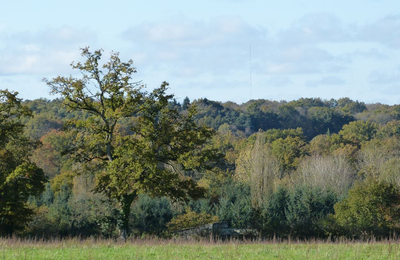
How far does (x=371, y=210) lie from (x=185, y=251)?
1893 cm

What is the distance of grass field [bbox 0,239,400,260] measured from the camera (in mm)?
15734

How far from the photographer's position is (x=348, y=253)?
16.6 m

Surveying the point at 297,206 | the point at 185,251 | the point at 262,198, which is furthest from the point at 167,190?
the point at 262,198

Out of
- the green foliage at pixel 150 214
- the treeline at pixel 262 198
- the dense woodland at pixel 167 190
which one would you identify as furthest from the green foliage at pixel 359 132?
the green foliage at pixel 150 214

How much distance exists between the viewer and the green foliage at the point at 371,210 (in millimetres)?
32250

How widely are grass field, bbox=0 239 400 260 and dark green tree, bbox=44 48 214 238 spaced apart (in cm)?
1034

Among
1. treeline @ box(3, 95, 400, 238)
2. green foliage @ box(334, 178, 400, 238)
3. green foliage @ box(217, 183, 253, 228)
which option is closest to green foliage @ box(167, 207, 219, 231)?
treeline @ box(3, 95, 400, 238)

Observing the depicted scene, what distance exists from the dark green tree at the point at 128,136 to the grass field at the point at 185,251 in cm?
1034

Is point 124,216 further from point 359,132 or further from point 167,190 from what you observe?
point 359,132

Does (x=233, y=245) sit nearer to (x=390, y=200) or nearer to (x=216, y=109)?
(x=390, y=200)

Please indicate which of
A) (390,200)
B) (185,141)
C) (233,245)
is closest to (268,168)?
(390,200)

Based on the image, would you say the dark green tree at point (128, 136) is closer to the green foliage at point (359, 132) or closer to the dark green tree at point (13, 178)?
the dark green tree at point (13, 178)

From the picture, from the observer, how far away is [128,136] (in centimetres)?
3036

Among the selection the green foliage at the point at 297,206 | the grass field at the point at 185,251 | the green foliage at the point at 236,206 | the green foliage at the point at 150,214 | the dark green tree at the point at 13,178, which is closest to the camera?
the grass field at the point at 185,251
